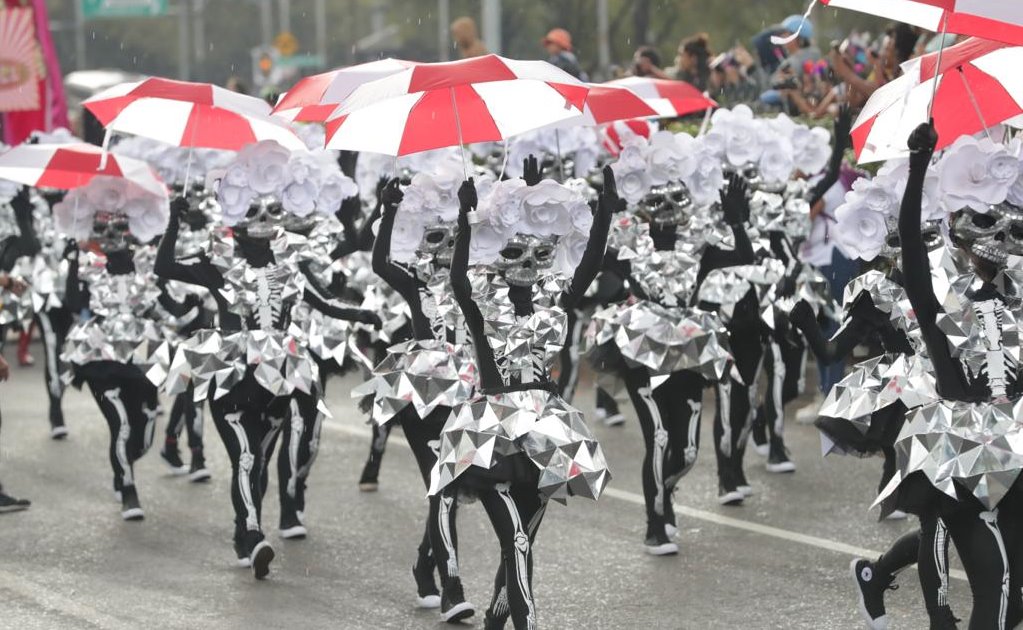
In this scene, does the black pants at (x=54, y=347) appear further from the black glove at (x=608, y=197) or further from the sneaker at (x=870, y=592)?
the sneaker at (x=870, y=592)

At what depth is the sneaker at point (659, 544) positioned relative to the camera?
29.3 ft

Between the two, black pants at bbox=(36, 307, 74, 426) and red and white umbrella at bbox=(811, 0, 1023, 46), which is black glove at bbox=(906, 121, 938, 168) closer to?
red and white umbrella at bbox=(811, 0, 1023, 46)

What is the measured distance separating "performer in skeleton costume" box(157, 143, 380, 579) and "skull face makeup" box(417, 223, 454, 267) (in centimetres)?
116

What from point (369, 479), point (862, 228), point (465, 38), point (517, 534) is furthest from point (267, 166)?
point (465, 38)

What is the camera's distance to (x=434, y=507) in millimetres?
7762

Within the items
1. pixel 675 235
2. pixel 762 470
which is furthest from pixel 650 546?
pixel 762 470

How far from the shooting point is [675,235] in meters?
9.16

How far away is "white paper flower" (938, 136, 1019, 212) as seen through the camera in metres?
6.07

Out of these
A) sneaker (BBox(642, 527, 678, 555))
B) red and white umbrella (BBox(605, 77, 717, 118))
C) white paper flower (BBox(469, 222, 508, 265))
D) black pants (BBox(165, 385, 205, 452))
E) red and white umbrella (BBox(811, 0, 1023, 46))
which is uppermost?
red and white umbrella (BBox(811, 0, 1023, 46))

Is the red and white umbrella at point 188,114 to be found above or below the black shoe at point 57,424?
above

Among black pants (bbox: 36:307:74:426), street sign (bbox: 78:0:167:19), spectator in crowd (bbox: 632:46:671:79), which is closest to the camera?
black pants (bbox: 36:307:74:426)

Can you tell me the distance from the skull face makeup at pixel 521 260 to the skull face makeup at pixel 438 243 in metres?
0.93

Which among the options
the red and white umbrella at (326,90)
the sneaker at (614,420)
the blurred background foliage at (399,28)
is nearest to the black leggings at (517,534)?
the red and white umbrella at (326,90)

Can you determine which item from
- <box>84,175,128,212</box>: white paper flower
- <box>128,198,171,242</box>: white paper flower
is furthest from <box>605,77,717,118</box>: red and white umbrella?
<box>84,175,128,212</box>: white paper flower
